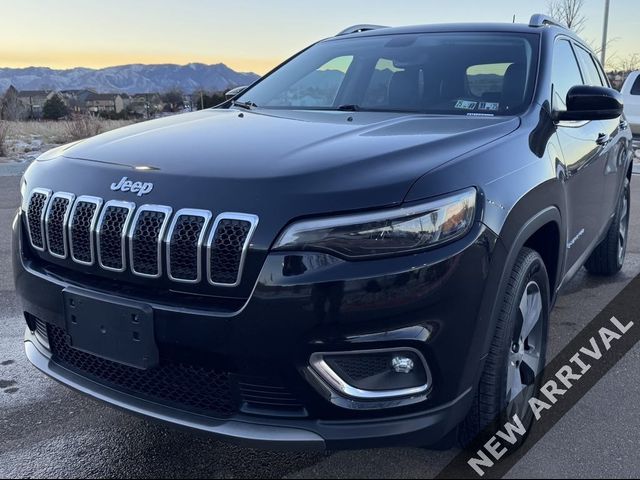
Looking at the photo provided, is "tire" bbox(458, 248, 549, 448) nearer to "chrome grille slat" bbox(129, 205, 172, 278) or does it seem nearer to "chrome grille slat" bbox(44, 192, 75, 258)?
"chrome grille slat" bbox(129, 205, 172, 278)

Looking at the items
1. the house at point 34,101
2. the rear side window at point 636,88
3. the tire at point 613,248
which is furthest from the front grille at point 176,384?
the house at point 34,101

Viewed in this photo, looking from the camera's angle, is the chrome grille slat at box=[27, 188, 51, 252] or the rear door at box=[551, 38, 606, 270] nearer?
the chrome grille slat at box=[27, 188, 51, 252]

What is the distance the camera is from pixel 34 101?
3534 centimetres

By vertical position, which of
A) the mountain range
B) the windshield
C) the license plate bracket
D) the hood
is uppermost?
the mountain range

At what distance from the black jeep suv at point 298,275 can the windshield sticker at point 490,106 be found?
291 mm

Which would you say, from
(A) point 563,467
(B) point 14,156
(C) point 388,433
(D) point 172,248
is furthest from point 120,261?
(B) point 14,156

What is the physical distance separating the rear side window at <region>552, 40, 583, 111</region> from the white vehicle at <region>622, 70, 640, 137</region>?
400 inches

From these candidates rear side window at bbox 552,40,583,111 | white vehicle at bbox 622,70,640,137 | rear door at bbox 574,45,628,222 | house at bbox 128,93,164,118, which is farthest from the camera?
house at bbox 128,93,164,118

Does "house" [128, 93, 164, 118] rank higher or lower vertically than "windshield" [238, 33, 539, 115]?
lower

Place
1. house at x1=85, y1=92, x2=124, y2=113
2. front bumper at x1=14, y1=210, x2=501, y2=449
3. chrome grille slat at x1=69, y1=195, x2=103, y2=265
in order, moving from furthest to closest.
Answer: house at x1=85, y1=92, x2=124, y2=113 < chrome grille slat at x1=69, y1=195, x2=103, y2=265 < front bumper at x1=14, y1=210, x2=501, y2=449

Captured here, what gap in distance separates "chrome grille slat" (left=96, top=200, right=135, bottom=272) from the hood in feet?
0.14

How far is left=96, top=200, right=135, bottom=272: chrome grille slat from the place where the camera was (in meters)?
1.97

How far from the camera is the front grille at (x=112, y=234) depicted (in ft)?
6.49

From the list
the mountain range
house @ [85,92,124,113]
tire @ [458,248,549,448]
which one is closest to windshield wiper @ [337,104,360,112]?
tire @ [458,248,549,448]
